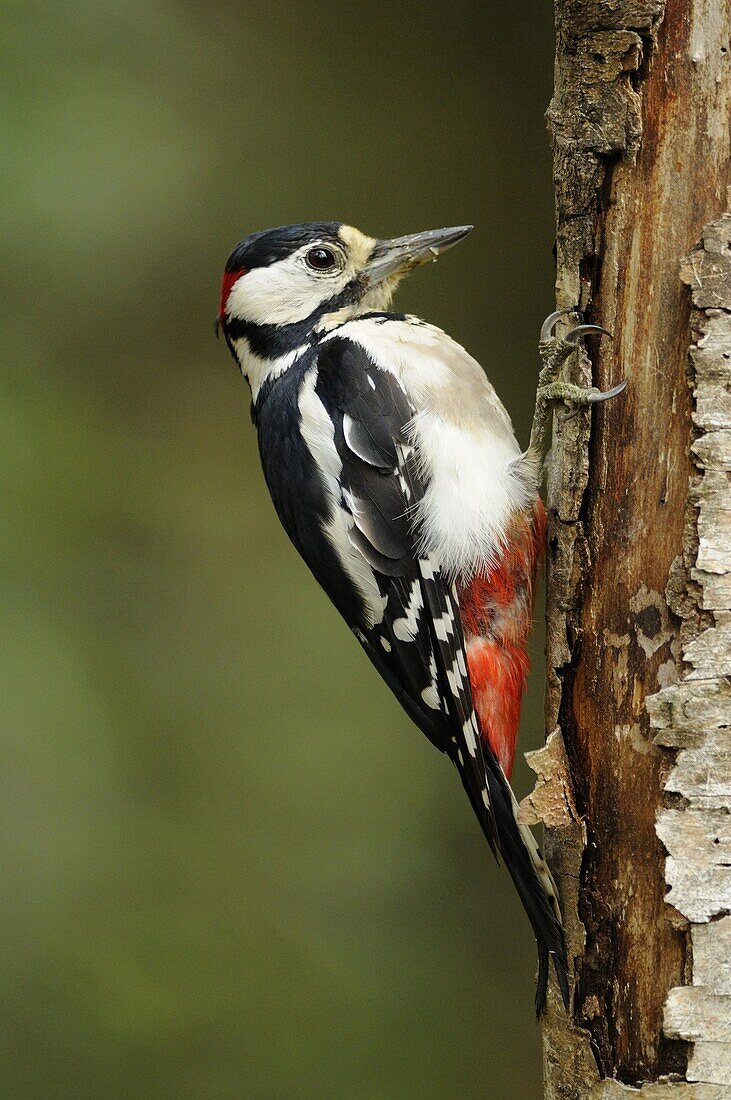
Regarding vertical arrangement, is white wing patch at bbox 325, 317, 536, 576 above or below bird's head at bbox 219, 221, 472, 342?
below

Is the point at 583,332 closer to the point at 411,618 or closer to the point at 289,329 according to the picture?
the point at 411,618

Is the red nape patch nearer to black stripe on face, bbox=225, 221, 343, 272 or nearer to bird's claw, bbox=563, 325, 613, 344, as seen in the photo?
black stripe on face, bbox=225, 221, 343, 272

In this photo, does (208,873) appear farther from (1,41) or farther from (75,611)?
(1,41)

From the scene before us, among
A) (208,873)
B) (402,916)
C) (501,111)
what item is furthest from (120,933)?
(501,111)

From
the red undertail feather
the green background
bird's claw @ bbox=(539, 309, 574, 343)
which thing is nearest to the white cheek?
bird's claw @ bbox=(539, 309, 574, 343)

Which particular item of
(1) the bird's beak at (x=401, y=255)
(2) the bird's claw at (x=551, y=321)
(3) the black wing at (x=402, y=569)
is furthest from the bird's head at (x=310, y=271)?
(2) the bird's claw at (x=551, y=321)

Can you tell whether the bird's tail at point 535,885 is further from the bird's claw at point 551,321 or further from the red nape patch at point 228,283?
the red nape patch at point 228,283

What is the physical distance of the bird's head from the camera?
2246mm

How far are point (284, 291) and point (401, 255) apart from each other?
0.78ft

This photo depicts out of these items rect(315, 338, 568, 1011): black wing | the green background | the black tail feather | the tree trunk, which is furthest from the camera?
the green background

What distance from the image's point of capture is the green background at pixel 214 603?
2979 millimetres

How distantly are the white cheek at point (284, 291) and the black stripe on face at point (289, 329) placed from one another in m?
0.01

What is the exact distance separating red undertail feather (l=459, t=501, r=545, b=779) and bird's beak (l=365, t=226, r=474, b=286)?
0.62m

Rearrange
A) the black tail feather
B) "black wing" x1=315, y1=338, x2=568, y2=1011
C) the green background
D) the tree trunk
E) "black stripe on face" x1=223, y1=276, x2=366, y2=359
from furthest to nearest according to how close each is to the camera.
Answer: the green background → "black stripe on face" x1=223, y1=276, x2=366, y2=359 → "black wing" x1=315, y1=338, x2=568, y2=1011 → the black tail feather → the tree trunk
